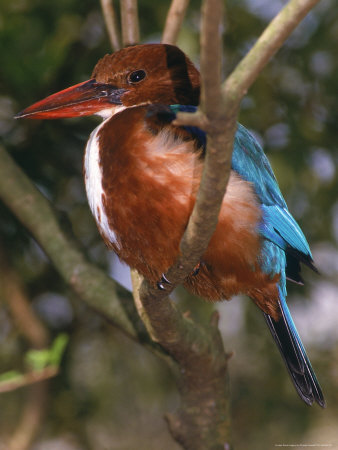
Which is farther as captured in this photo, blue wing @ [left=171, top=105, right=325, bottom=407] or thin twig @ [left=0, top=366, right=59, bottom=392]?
blue wing @ [left=171, top=105, right=325, bottom=407]

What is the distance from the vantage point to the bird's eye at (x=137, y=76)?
2.62m

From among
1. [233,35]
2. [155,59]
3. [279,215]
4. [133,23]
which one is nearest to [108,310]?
[279,215]

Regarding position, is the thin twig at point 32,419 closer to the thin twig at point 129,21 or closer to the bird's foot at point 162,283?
the bird's foot at point 162,283

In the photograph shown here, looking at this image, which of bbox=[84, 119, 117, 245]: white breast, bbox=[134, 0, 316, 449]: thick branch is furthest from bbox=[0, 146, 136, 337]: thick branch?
bbox=[84, 119, 117, 245]: white breast

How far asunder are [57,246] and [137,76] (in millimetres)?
776

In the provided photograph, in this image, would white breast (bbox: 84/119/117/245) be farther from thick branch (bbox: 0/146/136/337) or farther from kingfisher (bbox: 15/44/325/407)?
thick branch (bbox: 0/146/136/337)

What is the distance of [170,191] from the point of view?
6.93 feet

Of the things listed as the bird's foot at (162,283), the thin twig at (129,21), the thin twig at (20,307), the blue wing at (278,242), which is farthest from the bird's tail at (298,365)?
the thin twig at (129,21)

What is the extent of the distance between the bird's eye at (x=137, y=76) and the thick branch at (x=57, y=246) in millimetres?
651

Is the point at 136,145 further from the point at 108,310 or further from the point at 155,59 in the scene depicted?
the point at 108,310

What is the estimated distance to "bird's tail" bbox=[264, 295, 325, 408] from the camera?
2650mm

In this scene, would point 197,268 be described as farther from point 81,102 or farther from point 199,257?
point 81,102

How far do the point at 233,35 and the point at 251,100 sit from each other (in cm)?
33

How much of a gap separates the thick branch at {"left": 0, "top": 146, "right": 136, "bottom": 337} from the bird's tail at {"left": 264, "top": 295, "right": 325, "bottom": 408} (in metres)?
0.61
